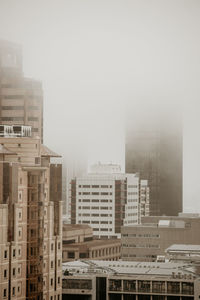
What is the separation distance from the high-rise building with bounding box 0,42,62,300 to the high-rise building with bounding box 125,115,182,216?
30576 millimetres

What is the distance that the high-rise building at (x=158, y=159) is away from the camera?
4975 centimetres

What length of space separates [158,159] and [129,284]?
31.6 metres

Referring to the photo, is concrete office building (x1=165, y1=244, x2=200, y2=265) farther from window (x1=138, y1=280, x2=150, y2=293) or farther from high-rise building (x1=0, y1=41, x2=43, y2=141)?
high-rise building (x1=0, y1=41, x2=43, y2=141)

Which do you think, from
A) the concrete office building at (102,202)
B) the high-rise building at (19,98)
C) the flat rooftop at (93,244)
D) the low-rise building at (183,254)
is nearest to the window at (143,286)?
the low-rise building at (183,254)

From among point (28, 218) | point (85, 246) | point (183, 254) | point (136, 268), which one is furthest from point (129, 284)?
point (85, 246)

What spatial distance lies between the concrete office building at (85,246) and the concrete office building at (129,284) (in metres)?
8.96

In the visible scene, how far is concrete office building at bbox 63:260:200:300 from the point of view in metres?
20.5

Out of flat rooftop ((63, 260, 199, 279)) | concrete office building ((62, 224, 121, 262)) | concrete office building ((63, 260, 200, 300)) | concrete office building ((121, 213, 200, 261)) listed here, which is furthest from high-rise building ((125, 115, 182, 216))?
concrete office building ((63, 260, 200, 300))

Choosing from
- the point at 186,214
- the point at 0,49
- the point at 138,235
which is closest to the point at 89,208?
the point at 186,214

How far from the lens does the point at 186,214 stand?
119 feet

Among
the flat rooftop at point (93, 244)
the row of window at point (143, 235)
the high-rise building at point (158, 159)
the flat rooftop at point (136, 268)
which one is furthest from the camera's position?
the high-rise building at point (158, 159)

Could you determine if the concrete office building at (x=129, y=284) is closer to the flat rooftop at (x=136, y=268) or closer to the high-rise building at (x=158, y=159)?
the flat rooftop at (x=136, y=268)

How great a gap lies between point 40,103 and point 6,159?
39.8ft

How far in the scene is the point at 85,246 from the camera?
30844 millimetres
